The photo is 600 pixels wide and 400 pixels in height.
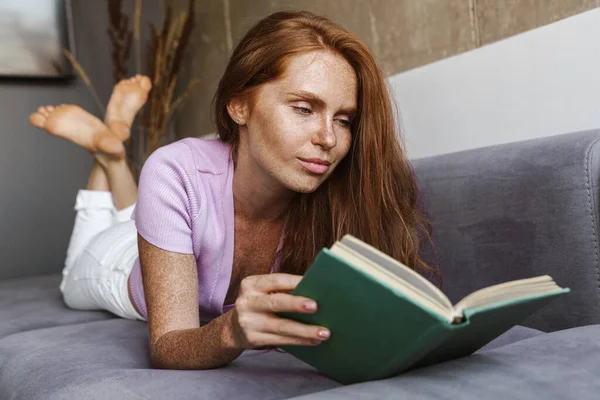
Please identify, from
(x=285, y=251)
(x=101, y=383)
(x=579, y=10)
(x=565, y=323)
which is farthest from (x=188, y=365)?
(x=579, y=10)

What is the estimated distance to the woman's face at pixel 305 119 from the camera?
3.84 ft

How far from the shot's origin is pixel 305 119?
1.17 metres

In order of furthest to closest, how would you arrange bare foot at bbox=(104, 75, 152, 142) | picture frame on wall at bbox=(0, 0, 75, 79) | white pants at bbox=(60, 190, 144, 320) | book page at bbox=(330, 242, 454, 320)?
picture frame on wall at bbox=(0, 0, 75, 79)
bare foot at bbox=(104, 75, 152, 142)
white pants at bbox=(60, 190, 144, 320)
book page at bbox=(330, 242, 454, 320)

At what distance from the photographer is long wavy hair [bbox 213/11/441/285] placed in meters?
1.25

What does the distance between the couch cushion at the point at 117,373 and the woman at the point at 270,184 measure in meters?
0.06

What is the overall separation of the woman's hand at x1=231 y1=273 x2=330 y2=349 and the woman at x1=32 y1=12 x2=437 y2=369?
142 mm

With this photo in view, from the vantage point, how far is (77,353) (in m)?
1.20

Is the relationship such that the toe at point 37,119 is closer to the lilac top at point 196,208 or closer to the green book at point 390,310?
the lilac top at point 196,208

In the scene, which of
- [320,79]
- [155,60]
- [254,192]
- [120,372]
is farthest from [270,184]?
[155,60]

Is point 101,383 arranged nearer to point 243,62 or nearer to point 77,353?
point 77,353

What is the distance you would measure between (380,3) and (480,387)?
1.77 meters

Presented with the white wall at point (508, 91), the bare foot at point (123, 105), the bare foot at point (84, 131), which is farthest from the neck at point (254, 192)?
the bare foot at point (123, 105)

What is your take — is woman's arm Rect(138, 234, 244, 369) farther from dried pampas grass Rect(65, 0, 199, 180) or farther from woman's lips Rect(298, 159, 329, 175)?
dried pampas grass Rect(65, 0, 199, 180)

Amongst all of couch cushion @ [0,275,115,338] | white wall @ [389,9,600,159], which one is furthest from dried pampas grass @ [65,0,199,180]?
white wall @ [389,9,600,159]
